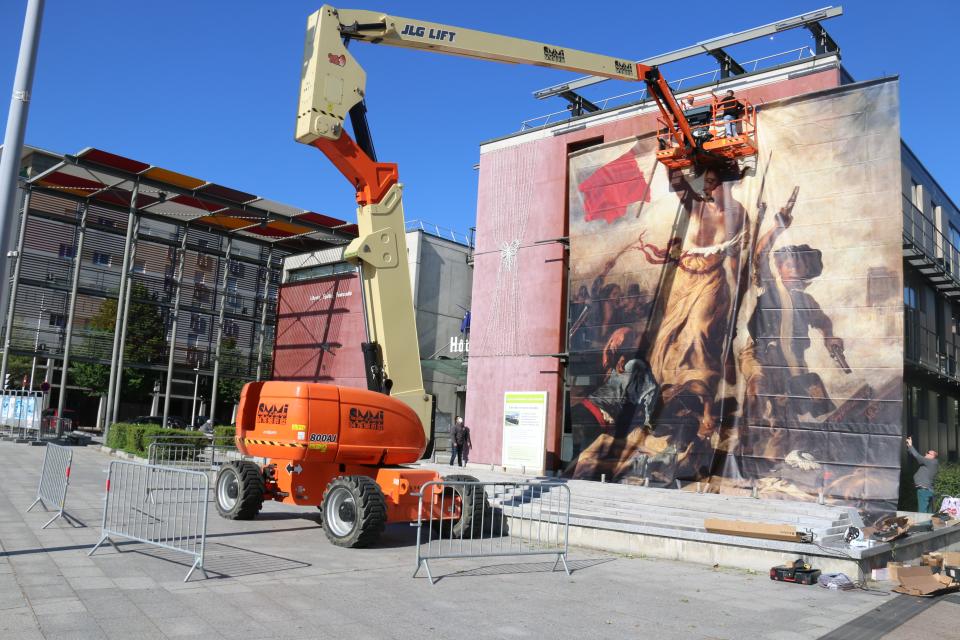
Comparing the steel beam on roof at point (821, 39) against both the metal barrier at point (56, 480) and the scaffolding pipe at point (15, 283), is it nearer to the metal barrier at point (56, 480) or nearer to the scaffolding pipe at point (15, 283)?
the metal barrier at point (56, 480)

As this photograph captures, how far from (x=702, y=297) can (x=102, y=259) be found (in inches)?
1251

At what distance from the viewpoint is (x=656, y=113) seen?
22.1m

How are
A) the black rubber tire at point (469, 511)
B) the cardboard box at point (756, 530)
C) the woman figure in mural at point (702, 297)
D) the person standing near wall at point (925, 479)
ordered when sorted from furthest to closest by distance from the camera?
the woman figure in mural at point (702, 297), the person standing near wall at point (925, 479), the black rubber tire at point (469, 511), the cardboard box at point (756, 530)

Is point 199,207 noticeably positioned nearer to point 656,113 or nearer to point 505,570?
point 656,113

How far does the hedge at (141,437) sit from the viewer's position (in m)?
21.6

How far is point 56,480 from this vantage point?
36.4 ft

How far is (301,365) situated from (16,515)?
84.2 feet

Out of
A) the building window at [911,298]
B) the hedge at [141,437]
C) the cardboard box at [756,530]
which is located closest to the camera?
the cardboard box at [756,530]

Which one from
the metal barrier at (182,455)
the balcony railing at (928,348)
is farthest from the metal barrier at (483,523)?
the balcony railing at (928,348)

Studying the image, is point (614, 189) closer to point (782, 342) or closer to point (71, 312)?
point (782, 342)

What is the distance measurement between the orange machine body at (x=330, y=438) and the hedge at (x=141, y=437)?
34.8ft

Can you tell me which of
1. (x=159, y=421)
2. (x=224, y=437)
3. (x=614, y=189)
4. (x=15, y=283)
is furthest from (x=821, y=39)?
(x=159, y=421)

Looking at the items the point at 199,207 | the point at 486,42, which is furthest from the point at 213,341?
the point at 486,42

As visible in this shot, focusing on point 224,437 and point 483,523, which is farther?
point 224,437
